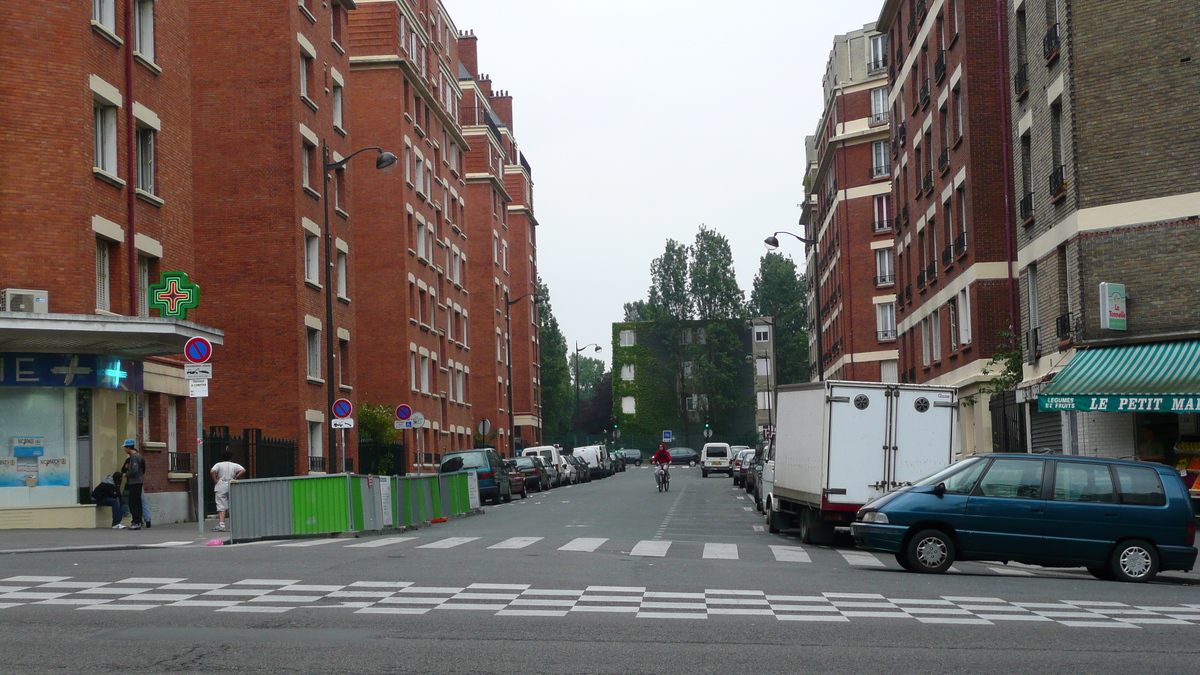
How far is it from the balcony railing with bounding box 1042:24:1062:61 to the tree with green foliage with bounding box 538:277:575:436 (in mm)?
85662

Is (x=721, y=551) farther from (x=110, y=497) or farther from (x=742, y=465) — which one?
(x=742, y=465)

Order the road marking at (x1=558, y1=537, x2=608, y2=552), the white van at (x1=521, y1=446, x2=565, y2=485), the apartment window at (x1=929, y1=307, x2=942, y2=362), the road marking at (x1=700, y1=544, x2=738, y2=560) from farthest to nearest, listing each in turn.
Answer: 1. the white van at (x1=521, y1=446, x2=565, y2=485)
2. the apartment window at (x1=929, y1=307, x2=942, y2=362)
3. the road marking at (x1=558, y1=537, x2=608, y2=552)
4. the road marking at (x1=700, y1=544, x2=738, y2=560)

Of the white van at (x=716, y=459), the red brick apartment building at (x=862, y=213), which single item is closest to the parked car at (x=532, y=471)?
the red brick apartment building at (x=862, y=213)

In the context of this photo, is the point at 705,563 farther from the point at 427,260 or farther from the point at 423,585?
the point at 427,260

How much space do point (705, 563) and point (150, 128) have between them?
705 inches

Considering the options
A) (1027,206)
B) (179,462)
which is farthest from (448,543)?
(1027,206)

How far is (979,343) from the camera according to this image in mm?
35938

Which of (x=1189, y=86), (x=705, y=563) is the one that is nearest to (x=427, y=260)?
(x=1189, y=86)

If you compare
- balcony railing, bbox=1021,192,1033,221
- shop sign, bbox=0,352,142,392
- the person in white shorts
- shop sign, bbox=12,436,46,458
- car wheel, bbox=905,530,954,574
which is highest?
balcony railing, bbox=1021,192,1033,221

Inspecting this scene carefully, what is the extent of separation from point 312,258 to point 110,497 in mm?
16230

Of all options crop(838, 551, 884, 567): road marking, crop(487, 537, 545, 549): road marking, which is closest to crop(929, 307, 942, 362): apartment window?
crop(838, 551, 884, 567): road marking

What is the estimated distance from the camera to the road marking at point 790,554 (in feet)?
60.8

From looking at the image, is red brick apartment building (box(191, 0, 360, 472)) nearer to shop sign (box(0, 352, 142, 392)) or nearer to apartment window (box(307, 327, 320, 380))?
apartment window (box(307, 327, 320, 380))

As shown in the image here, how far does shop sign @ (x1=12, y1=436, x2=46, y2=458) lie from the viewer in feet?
82.1
